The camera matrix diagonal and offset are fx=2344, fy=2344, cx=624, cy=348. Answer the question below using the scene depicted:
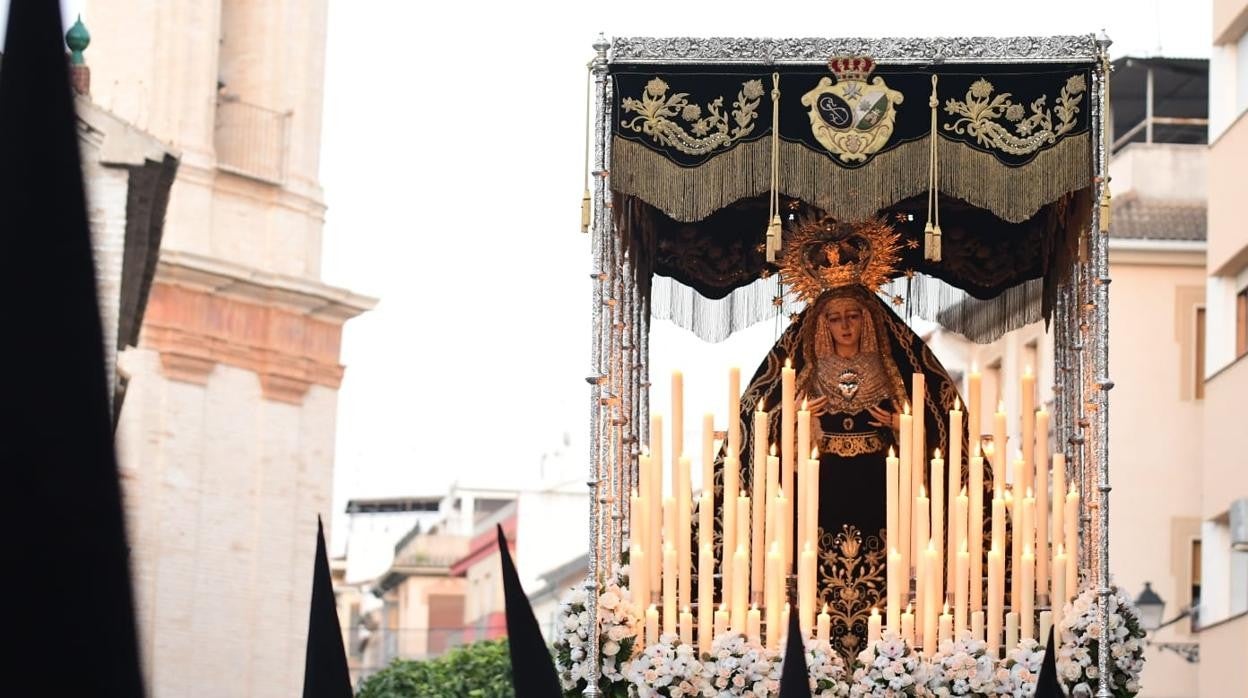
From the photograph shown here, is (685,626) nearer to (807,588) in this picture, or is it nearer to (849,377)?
(807,588)

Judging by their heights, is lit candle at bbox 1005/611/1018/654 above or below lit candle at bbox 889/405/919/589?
below

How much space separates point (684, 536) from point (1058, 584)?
1.41 m

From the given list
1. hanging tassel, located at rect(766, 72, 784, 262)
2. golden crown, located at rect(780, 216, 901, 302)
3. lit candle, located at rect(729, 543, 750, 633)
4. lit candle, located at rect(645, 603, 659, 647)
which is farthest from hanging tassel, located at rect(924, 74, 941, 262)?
lit candle, located at rect(645, 603, 659, 647)

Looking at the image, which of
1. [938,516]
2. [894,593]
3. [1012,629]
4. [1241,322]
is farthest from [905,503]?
[1241,322]

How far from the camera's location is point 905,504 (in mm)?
9008

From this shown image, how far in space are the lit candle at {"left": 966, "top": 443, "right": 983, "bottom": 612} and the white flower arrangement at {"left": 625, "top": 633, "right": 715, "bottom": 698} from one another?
3.59 ft

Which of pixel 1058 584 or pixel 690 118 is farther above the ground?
pixel 690 118

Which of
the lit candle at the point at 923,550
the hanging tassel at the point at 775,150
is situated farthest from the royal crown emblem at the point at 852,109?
the lit candle at the point at 923,550

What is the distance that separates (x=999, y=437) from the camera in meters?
9.07

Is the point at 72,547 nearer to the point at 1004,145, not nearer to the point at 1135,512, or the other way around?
the point at 1004,145

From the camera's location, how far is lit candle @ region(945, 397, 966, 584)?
29.3ft

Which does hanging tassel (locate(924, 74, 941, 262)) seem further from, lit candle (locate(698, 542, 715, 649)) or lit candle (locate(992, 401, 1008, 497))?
lit candle (locate(698, 542, 715, 649))

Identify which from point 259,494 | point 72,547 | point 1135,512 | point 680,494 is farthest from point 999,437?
point 259,494

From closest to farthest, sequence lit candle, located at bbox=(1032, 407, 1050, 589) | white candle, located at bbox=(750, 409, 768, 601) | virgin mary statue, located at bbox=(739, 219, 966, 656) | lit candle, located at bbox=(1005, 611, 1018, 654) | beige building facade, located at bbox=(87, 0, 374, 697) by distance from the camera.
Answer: lit candle, located at bbox=(1005, 611, 1018, 654) < lit candle, located at bbox=(1032, 407, 1050, 589) < white candle, located at bbox=(750, 409, 768, 601) < virgin mary statue, located at bbox=(739, 219, 966, 656) < beige building facade, located at bbox=(87, 0, 374, 697)
